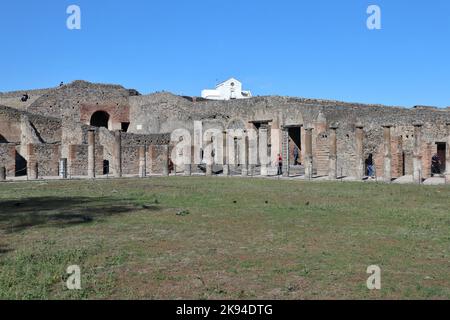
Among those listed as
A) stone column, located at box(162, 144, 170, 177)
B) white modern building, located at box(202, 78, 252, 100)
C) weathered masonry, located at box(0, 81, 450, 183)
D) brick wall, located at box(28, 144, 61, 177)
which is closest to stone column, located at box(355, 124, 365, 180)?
weathered masonry, located at box(0, 81, 450, 183)

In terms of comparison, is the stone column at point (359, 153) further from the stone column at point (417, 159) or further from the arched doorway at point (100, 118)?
the arched doorway at point (100, 118)

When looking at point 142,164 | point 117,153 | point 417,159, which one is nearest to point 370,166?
point 417,159

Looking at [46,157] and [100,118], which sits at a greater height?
[100,118]

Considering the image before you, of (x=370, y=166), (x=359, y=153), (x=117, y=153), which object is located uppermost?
(x=117, y=153)

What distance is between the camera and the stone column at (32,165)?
990 inches

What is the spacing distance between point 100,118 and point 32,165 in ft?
54.4

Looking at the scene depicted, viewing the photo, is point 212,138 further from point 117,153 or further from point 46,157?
point 46,157

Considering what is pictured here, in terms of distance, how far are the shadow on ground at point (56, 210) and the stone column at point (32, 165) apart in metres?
11.2

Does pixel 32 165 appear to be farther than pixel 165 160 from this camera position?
No

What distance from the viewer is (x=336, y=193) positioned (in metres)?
16.0

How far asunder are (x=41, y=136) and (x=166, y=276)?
92.2 feet

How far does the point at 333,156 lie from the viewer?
2422cm

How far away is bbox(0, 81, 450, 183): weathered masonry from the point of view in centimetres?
2470
